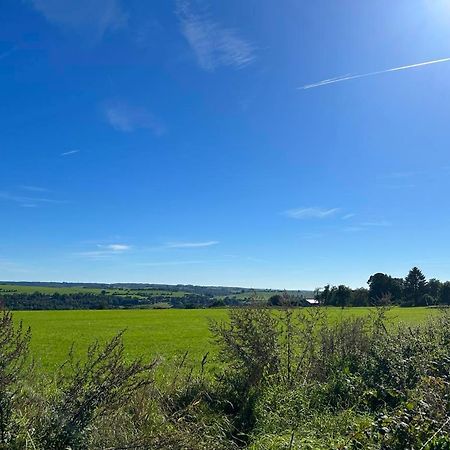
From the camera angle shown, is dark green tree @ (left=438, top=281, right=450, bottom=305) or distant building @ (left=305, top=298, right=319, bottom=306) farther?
dark green tree @ (left=438, top=281, right=450, bottom=305)

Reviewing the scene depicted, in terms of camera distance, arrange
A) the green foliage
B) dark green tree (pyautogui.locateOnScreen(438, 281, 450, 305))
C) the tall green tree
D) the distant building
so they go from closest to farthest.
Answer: the green foliage < the distant building < dark green tree (pyautogui.locateOnScreen(438, 281, 450, 305)) < the tall green tree

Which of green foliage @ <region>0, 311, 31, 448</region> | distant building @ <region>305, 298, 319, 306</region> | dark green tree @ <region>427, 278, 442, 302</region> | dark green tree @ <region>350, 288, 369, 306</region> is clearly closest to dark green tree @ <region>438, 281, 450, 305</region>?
dark green tree @ <region>427, 278, 442, 302</region>

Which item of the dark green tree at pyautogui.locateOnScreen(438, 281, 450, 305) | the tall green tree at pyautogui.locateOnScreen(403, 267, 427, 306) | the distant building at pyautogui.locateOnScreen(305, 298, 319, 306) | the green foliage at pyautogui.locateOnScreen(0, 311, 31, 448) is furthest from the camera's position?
the tall green tree at pyautogui.locateOnScreen(403, 267, 427, 306)

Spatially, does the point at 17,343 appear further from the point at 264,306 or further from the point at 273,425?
the point at 264,306

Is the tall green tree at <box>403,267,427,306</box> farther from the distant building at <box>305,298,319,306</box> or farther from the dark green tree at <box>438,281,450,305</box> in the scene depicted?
the distant building at <box>305,298,319,306</box>

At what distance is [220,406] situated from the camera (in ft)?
28.9

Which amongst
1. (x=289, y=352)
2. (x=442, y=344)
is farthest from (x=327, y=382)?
(x=442, y=344)

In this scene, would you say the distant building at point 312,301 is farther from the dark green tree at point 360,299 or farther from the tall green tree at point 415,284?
the tall green tree at point 415,284

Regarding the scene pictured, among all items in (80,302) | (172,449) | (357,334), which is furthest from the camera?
(80,302)

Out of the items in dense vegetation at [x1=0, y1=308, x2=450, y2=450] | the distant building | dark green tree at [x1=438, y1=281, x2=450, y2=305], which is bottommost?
dense vegetation at [x1=0, y1=308, x2=450, y2=450]

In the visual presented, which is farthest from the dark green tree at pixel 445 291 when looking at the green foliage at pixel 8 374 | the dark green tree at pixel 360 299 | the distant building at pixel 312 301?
the green foliage at pixel 8 374

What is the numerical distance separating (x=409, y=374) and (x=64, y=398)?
5932 millimetres

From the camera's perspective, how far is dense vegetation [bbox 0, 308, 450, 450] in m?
4.70

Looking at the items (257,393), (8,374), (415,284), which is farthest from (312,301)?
(415,284)
